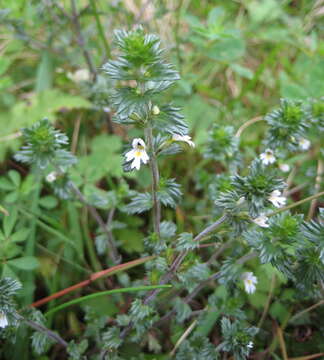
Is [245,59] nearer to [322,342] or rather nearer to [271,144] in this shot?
[271,144]

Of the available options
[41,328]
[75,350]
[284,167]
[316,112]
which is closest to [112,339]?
[75,350]

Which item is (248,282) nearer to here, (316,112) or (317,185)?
(317,185)

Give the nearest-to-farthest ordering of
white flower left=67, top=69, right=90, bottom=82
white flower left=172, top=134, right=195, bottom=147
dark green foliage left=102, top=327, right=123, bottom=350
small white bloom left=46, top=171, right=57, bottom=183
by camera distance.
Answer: white flower left=172, top=134, right=195, bottom=147 → dark green foliage left=102, top=327, right=123, bottom=350 → small white bloom left=46, top=171, right=57, bottom=183 → white flower left=67, top=69, right=90, bottom=82

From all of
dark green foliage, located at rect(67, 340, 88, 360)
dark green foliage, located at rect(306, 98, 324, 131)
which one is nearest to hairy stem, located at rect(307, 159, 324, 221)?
dark green foliage, located at rect(306, 98, 324, 131)

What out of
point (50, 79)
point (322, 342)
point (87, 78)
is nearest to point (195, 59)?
point (87, 78)

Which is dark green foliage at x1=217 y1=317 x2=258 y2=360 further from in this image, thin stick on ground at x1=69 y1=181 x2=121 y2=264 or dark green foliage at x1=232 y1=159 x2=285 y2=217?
thin stick on ground at x1=69 y1=181 x2=121 y2=264

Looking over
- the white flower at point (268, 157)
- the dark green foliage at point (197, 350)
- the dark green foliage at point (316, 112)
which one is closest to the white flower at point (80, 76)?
the white flower at point (268, 157)

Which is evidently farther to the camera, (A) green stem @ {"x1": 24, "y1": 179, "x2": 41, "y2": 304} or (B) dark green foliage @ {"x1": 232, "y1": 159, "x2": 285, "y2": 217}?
(A) green stem @ {"x1": 24, "y1": 179, "x2": 41, "y2": 304}

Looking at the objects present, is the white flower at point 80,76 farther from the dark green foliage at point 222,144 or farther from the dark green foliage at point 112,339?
the dark green foliage at point 112,339
